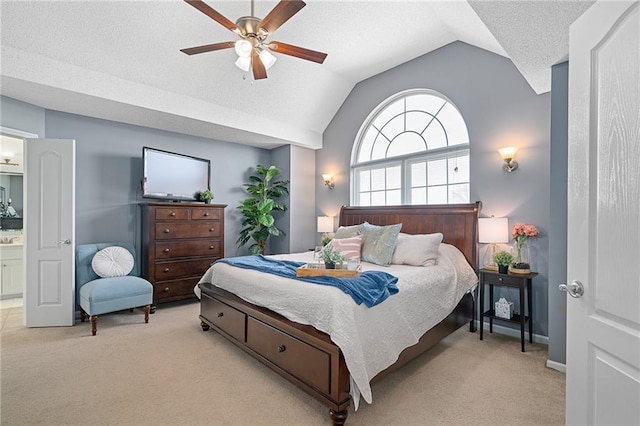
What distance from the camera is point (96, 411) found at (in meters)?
2.12

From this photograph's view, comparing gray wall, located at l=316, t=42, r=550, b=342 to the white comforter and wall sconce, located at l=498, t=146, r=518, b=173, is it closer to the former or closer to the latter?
wall sconce, located at l=498, t=146, r=518, b=173

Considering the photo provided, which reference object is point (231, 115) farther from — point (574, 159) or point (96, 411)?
point (574, 159)

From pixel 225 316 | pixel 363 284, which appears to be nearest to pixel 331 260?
pixel 363 284

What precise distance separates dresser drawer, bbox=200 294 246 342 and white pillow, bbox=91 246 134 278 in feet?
4.56

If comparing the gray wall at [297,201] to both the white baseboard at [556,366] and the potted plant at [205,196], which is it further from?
the white baseboard at [556,366]

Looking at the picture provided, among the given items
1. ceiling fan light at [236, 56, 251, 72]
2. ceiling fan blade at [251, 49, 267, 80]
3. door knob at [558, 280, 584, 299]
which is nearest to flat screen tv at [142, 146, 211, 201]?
ceiling fan blade at [251, 49, 267, 80]

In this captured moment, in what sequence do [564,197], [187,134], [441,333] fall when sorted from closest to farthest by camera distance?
[564,197] < [441,333] < [187,134]

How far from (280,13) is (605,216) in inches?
90.3

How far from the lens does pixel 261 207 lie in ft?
17.7

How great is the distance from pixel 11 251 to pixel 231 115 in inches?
161

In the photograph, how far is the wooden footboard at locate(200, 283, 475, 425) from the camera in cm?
198

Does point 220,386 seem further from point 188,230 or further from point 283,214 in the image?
point 283,214

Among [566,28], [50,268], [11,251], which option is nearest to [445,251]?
[566,28]

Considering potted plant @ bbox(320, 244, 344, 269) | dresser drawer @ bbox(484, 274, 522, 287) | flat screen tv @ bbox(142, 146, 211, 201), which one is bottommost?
dresser drawer @ bbox(484, 274, 522, 287)
